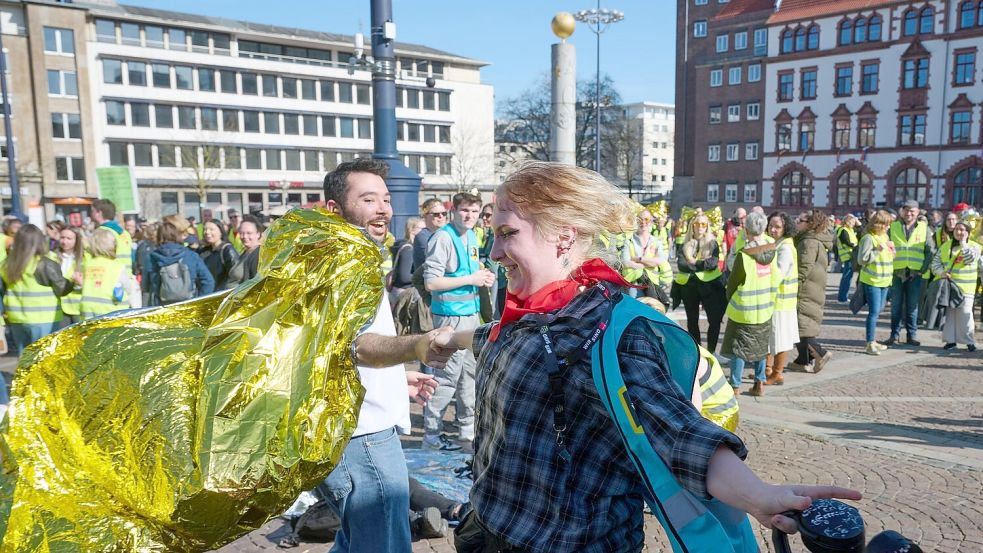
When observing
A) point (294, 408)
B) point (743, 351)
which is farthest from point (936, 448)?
point (294, 408)

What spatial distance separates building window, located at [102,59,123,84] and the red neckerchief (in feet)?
190

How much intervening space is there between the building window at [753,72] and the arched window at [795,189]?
8.01 metres

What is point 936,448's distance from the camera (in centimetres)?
590

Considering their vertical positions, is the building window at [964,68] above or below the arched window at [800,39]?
below

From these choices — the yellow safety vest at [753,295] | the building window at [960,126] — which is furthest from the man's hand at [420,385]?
the building window at [960,126]

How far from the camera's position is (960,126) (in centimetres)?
4581

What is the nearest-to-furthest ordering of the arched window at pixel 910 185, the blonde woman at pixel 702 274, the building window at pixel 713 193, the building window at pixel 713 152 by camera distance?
the blonde woman at pixel 702 274 < the arched window at pixel 910 185 < the building window at pixel 713 152 < the building window at pixel 713 193

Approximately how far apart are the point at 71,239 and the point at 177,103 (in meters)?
50.3

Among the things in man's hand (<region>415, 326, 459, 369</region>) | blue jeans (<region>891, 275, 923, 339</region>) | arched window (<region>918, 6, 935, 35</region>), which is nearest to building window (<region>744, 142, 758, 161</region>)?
arched window (<region>918, 6, 935, 35</region>)

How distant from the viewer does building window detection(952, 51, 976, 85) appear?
45.2 metres

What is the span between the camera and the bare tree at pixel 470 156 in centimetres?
6669

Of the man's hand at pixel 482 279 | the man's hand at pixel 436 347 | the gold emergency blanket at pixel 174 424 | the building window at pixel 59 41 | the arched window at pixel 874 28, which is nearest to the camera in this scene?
the gold emergency blanket at pixel 174 424

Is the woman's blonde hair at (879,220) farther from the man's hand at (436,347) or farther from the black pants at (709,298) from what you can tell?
the man's hand at (436,347)

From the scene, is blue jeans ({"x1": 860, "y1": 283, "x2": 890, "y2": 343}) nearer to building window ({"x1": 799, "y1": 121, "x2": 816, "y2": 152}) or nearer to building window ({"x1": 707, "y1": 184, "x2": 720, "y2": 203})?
building window ({"x1": 799, "y1": 121, "x2": 816, "y2": 152})
